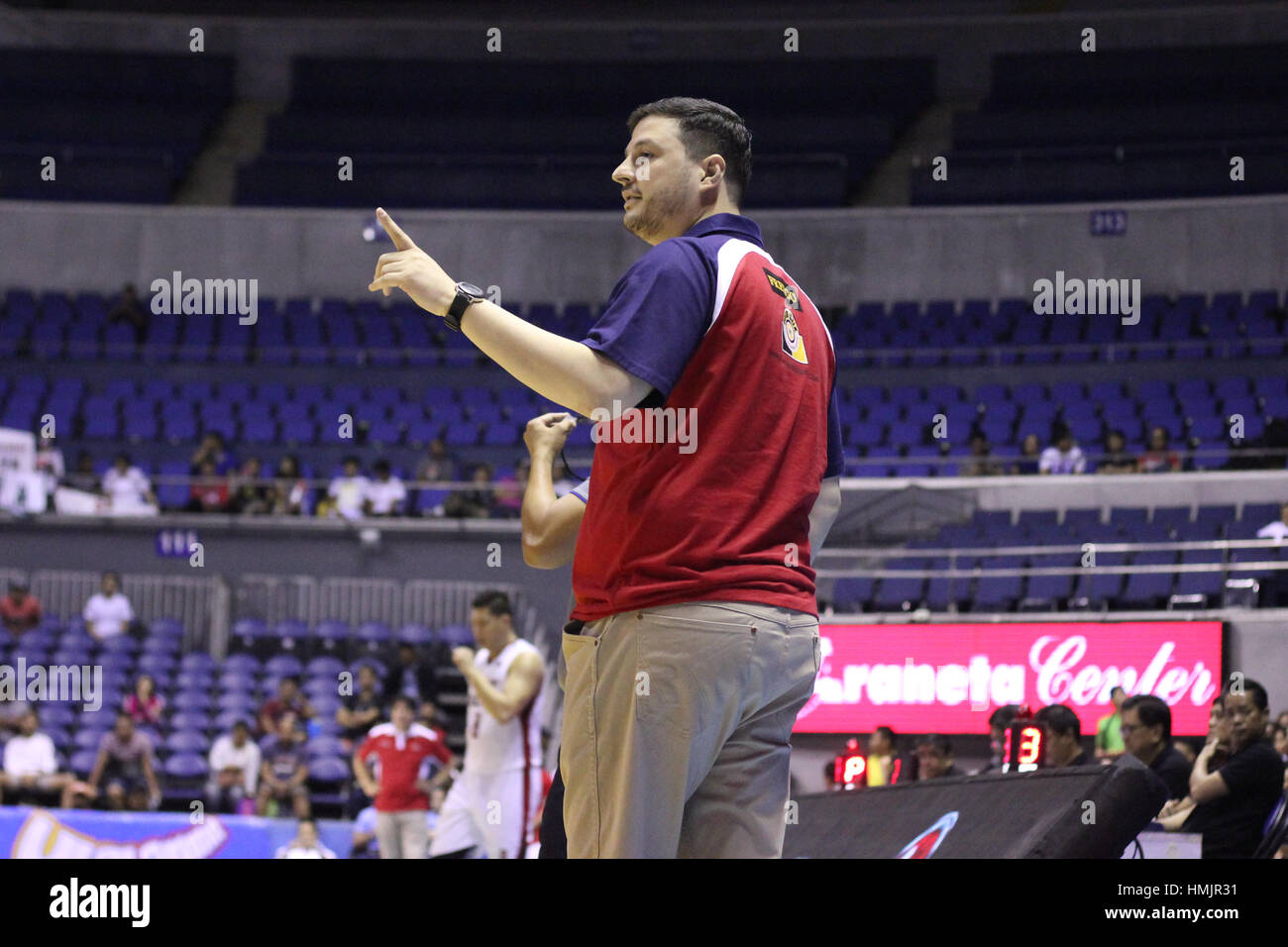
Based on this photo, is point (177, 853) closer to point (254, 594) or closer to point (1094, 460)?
point (254, 594)

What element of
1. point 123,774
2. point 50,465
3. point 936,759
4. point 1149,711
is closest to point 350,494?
point 50,465

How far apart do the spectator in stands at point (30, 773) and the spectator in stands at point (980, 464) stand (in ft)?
33.4

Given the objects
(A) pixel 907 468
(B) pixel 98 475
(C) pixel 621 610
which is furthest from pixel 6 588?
(C) pixel 621 610

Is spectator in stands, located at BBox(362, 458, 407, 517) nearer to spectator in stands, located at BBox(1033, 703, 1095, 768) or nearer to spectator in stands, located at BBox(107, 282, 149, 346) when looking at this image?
spectator in stands, located at BBox(107, 282, 149, 346)

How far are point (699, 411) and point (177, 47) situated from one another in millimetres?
25130

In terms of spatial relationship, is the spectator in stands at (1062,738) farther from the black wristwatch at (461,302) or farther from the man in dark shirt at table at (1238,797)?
the black wristwatch at (461,302)

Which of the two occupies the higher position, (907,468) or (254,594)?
(907,468)

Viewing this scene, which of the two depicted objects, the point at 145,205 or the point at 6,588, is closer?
the point at 6,588

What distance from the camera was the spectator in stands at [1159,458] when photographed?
1603cm

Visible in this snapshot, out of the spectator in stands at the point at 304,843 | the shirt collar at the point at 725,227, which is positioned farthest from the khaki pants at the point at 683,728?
the spectator in stands at the point at 304,843

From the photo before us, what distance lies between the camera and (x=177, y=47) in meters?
25.0

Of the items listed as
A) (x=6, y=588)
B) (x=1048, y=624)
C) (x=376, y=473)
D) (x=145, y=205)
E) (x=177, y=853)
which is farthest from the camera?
(x=145, y=205)

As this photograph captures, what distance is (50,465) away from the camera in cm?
1742

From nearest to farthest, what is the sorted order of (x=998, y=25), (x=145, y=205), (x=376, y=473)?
(x=376, y=473)
(x=145, y=205)
(x=998, y=25)
